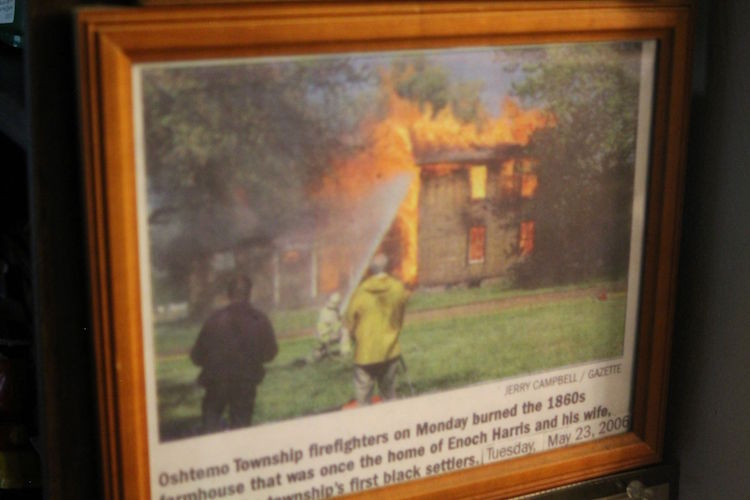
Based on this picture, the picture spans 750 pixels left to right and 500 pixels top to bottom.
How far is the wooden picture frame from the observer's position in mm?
647

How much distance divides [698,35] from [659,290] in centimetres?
23

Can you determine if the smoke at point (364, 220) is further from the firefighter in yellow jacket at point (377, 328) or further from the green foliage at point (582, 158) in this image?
the green foliage at point (582, 158)

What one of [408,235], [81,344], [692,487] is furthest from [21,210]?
[692,487]

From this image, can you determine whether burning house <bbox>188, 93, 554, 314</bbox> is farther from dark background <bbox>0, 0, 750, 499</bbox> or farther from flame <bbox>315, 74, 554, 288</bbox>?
dark background <bbox>0, 0, 750, 499</bbox>

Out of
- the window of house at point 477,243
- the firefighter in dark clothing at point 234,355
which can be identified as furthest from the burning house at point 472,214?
the firefighter in dark clothing at point 234,355

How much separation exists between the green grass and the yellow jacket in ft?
0.04

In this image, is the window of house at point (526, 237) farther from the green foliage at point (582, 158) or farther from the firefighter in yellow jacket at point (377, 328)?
the firefighter in yellow jacket at point (377, 328)

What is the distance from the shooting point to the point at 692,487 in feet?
3.02

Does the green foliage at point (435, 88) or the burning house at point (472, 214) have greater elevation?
the green foliage at point (435, 88)

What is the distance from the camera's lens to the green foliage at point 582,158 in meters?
0.79

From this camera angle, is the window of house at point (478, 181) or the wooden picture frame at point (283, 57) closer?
the wooden picture frame at point (283, 57)

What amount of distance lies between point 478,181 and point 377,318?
0.45ft

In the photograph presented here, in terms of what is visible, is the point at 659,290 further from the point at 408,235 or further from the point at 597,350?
the point at 408,235

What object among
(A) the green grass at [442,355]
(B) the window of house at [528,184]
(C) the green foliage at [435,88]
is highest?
(C) the green foliage at [435,88]
